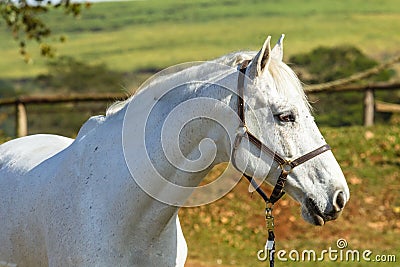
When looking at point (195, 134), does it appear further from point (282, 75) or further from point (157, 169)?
point (282, 75)

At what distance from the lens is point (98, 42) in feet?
196

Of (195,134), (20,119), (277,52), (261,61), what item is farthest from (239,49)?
(20,119)

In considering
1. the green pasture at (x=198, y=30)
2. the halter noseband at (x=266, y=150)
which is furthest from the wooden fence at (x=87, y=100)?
the green pasture at (x=198, y=30)

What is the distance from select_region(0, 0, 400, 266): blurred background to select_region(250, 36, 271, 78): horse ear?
0.52 meters

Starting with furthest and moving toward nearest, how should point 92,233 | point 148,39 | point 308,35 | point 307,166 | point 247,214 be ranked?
1. point 148,39
2. point 308,35
3. point 247,214
4. point 92,233
5. point 307,166

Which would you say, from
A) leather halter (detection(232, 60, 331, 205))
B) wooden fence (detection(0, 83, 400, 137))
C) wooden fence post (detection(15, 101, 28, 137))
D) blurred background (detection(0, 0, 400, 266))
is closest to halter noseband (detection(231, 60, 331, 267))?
leather halter (detection(232, 60, 331, 205))

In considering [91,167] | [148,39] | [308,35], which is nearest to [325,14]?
[308,35]

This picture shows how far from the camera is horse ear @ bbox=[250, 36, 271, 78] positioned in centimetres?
411

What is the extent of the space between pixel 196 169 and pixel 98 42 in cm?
5614

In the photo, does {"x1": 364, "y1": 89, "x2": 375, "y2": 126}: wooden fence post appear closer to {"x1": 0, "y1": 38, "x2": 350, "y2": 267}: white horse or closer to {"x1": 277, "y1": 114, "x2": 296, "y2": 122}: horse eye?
{"x1": 0, "y1": 38, "x2": 350, "y2": 267}: white horse

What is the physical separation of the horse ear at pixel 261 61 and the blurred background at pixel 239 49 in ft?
1.70

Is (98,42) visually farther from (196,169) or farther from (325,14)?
(196,169)

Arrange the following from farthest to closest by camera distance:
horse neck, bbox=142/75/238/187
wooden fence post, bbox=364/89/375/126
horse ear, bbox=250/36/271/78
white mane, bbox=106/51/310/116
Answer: wooden fence post, bbox=364/89/375/126 → horse neck, bbox=142/75/238/187 → white mane, bbox=106/51/310/116 → horse ear, bbox=250/36/271/78

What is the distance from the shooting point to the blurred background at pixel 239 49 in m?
11.1
